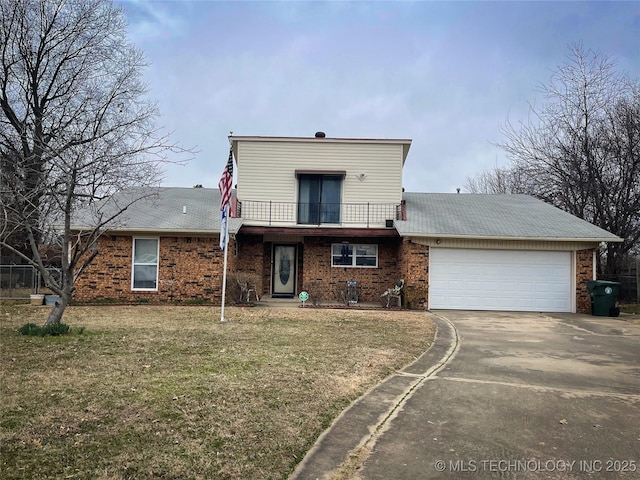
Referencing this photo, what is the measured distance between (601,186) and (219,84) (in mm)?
16800

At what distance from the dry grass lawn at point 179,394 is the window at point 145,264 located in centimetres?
549

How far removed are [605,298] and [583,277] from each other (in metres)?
0.95

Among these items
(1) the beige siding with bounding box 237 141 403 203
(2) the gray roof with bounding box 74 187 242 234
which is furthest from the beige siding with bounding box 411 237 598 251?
(2) the gray roof with bounding box 74 187 242 234

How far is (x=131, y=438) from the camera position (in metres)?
3.72

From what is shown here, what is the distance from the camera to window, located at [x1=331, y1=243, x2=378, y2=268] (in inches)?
656

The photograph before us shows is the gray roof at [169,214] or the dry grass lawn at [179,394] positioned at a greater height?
the gray roof at [169,214]

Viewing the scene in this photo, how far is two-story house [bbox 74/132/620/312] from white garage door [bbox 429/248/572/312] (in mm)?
33

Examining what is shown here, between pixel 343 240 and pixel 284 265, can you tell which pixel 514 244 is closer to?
pixel 343 240

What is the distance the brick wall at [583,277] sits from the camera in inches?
585

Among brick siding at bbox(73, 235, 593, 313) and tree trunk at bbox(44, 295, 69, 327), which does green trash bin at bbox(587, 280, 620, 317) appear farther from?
tree trunk at bbox(44, 295, 69, 327)

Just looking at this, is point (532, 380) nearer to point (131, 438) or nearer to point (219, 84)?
point (131, 438)

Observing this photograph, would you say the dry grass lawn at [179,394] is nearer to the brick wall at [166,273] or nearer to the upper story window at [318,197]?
the brick wall at [166,273]

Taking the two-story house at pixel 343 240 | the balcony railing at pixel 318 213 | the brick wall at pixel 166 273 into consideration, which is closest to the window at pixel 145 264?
the two-story house at pixel 343 240

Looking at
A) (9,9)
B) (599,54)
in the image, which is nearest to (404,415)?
(599,54)
